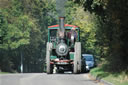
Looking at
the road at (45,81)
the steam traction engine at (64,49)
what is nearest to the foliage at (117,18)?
the steam traction engine at (64,49)

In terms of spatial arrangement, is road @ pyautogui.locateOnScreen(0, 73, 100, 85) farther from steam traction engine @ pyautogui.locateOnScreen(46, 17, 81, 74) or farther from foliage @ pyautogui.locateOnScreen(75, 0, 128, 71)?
foliage @ pyautogui.locateOnScreen(75, 0, 128, 71)

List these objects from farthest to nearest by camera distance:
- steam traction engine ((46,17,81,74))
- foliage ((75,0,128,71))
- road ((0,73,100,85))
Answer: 1. steam traction engine ((46,17,81,74))
2. foliage ((75,0,128,71))
3. road ((0,73,100,85))

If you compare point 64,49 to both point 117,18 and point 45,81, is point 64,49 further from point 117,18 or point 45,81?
point 45,81

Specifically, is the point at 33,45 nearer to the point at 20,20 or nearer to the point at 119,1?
the point at 20,20

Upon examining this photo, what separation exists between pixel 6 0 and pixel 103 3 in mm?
39945

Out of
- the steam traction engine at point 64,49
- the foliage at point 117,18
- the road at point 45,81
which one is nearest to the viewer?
the road at point 45,81

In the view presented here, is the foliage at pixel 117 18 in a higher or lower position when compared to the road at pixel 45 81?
higher

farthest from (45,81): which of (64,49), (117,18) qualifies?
(117,18)

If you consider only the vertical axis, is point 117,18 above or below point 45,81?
above

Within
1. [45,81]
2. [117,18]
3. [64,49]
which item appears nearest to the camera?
[45,81]

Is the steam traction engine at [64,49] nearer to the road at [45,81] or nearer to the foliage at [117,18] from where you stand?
the road at [45,81]

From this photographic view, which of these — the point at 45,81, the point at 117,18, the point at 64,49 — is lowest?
the point at 45,81

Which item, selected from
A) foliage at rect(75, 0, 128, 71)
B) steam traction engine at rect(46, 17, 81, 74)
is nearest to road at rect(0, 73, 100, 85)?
steam traction engine at rect(46, 17, 81, 74)

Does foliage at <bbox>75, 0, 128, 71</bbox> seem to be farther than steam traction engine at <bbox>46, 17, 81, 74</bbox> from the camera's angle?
No
